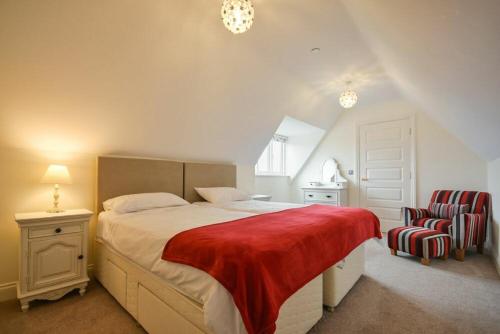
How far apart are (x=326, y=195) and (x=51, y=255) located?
406cm

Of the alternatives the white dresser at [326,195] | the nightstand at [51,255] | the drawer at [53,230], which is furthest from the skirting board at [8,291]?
the white dresser at [326,195]

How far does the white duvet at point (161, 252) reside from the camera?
103cm

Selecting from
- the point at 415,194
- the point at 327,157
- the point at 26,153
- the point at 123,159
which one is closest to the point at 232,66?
the point at 123,159

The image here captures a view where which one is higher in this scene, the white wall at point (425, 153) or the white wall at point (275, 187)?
the white wall at point (425, 153)

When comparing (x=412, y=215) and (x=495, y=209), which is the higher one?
(x=495, y=209)

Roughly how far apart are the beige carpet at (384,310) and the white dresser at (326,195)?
78.2 inches

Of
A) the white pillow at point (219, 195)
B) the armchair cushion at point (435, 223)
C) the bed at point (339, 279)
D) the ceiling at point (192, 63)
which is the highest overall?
the ceiling at point (192, 63)

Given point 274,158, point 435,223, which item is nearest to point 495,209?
point 435,223

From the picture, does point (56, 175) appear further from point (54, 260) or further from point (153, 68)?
point (153, 68)

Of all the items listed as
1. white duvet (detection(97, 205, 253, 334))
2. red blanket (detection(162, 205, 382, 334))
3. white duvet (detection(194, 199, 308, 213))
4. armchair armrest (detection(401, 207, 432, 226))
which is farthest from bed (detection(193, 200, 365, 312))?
armchair armrest (detection(401, 207, 432, 226))

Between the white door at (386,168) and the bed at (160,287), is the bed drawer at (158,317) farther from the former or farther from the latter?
the white door at (386,168)

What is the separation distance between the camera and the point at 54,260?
6.44ft

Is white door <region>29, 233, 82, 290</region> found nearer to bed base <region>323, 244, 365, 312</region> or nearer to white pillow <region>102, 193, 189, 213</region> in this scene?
white pillow <region>102, 193, 189, 213</region>

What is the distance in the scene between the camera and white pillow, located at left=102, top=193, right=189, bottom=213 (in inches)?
88.6
